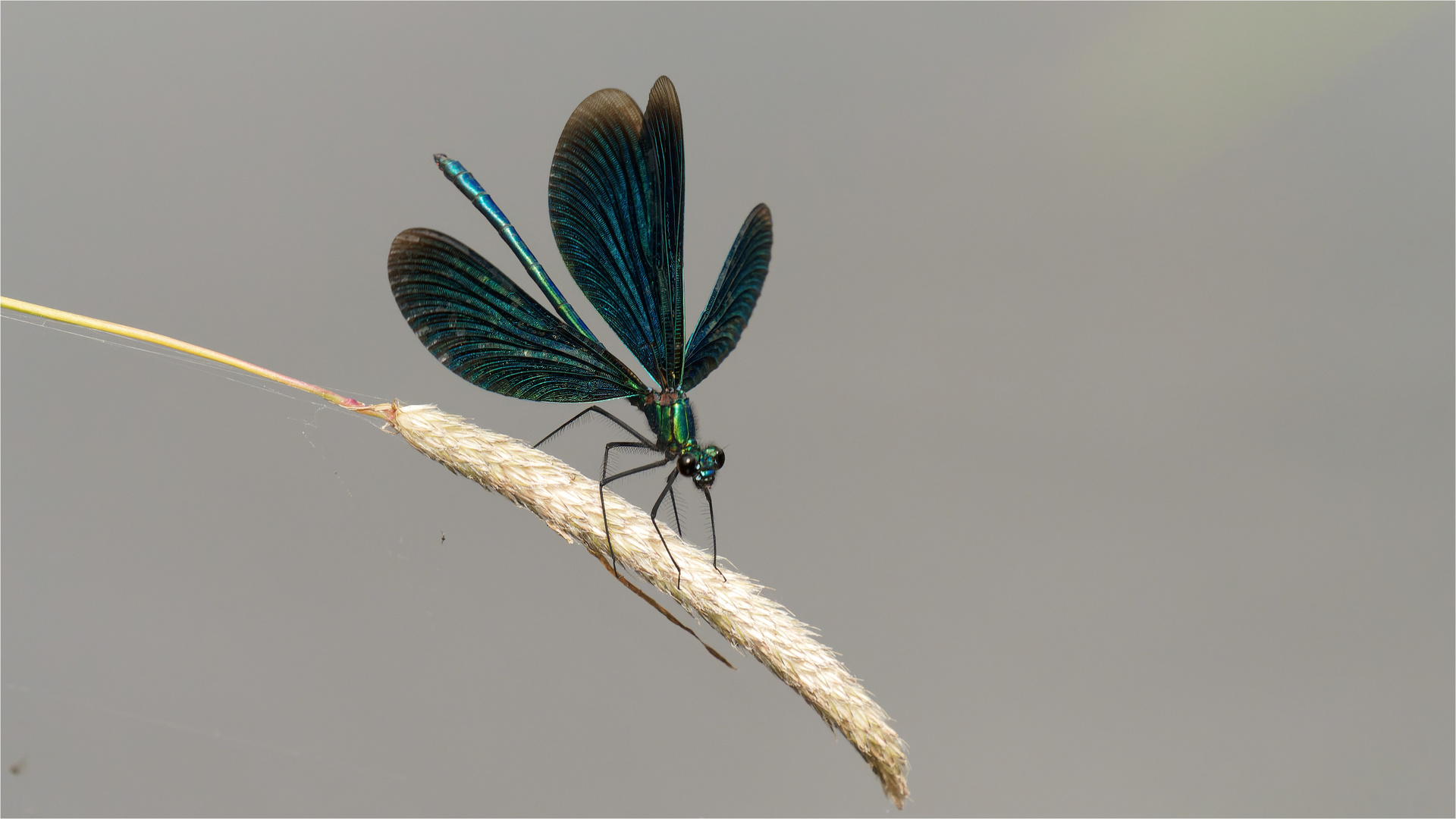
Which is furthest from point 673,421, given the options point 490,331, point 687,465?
point 490,331

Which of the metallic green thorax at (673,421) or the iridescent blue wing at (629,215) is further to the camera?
the metallic green thorax at (673,421)

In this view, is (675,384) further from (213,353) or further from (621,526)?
(213,353)

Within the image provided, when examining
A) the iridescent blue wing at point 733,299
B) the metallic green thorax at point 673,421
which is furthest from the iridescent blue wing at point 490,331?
the iridescent blue wing at point 733,299

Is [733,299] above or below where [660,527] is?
above

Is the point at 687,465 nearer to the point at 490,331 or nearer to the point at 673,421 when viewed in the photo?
the point at 673,421

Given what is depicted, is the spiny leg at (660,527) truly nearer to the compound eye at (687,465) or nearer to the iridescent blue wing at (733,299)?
the compound eye at (687,465)
